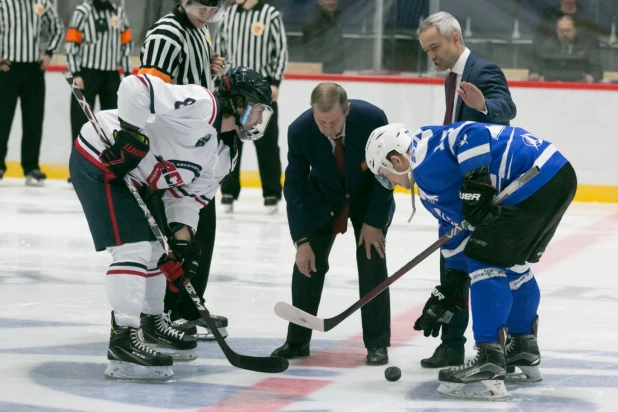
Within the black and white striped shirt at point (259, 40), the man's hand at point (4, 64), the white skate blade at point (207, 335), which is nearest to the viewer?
the white skate blade at point (207, 335)

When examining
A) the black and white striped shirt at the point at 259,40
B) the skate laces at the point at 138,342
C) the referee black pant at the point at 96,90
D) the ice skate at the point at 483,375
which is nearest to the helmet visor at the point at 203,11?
→ the skate laces at the point at 138,342

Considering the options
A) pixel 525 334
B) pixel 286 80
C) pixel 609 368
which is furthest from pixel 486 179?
pixel 286 80

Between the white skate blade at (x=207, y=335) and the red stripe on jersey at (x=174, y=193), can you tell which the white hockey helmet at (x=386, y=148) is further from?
the white skate blade at (x=207, y=335)

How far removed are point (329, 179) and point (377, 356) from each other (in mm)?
542

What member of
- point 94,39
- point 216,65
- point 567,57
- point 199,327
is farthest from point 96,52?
point 199,327

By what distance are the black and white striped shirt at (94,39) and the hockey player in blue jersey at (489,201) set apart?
5071 mm

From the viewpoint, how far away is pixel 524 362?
10.4 feet

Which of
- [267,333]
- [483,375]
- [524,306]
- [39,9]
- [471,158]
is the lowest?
[267,333]

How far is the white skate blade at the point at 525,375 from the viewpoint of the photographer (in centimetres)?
316

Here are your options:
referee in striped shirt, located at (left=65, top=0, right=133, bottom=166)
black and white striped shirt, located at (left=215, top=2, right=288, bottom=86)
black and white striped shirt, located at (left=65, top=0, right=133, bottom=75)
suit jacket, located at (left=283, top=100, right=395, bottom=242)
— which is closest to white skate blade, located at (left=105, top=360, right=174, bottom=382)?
suit jacket, located at (left=283, top=100, right=395, bottom=242)

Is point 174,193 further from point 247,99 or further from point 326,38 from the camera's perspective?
point 326,38

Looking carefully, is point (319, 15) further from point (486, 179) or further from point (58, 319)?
point (486, 179)

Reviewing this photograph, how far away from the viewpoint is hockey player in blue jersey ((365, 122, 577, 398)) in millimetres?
2881

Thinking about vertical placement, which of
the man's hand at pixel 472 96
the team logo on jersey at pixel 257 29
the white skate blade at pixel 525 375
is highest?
the team logo on jersey at pixel 257 29
